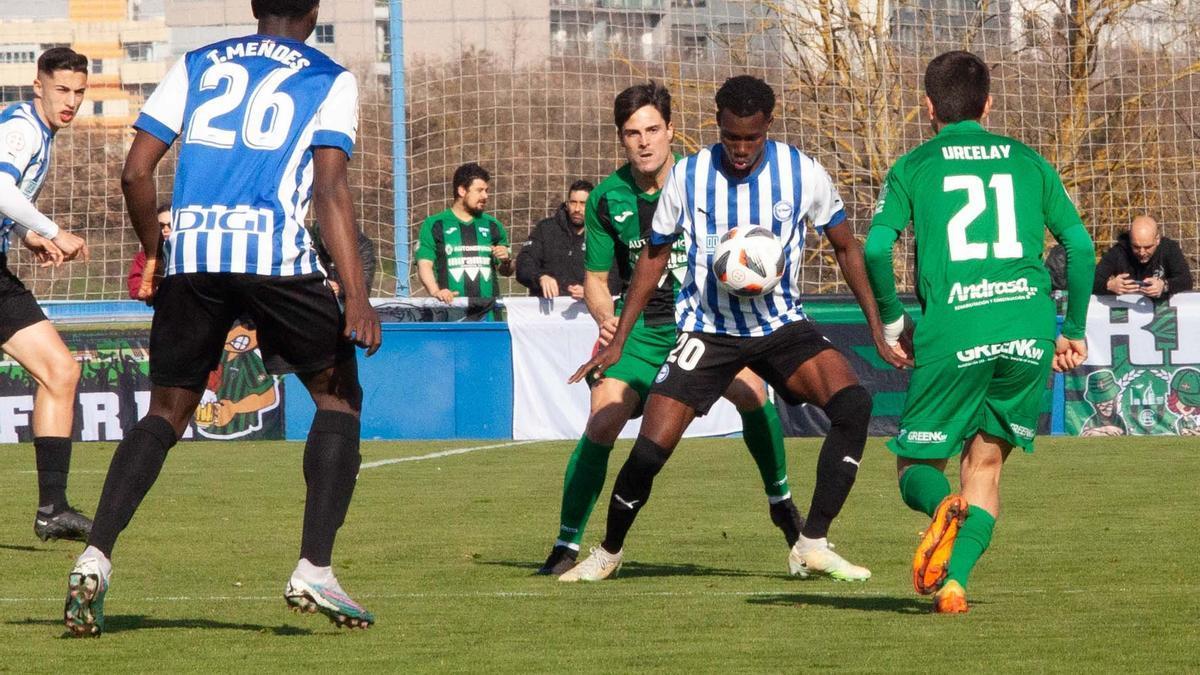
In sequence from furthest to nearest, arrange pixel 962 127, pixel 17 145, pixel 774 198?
1. pixel 17 145
2. pixel 774 198
3. pixel 962 127

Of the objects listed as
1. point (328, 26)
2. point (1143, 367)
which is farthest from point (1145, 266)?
point (328, 26)

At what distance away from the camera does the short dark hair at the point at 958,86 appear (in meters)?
5.67

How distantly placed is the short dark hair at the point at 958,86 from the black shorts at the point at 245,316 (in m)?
1.97

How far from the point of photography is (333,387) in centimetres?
524

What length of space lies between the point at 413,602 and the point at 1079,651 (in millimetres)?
2203

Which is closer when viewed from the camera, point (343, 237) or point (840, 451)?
point (343, 237)

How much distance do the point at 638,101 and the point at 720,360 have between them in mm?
1215

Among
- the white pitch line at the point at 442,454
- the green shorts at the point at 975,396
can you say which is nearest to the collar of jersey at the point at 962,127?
the green shorts at the point at 975,396

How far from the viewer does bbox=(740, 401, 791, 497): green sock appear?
714 centimetres

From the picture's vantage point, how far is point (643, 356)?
24.0 feet

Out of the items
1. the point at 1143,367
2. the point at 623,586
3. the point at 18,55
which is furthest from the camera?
the point at 18,55

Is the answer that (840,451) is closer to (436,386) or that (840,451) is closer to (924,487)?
(924,487)

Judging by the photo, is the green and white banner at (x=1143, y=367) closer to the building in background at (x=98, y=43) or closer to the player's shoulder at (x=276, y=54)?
the building in background at (x=98, y=43)

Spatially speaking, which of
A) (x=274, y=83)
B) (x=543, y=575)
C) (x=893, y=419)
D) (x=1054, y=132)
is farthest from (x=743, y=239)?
(x=1054, y=132)
